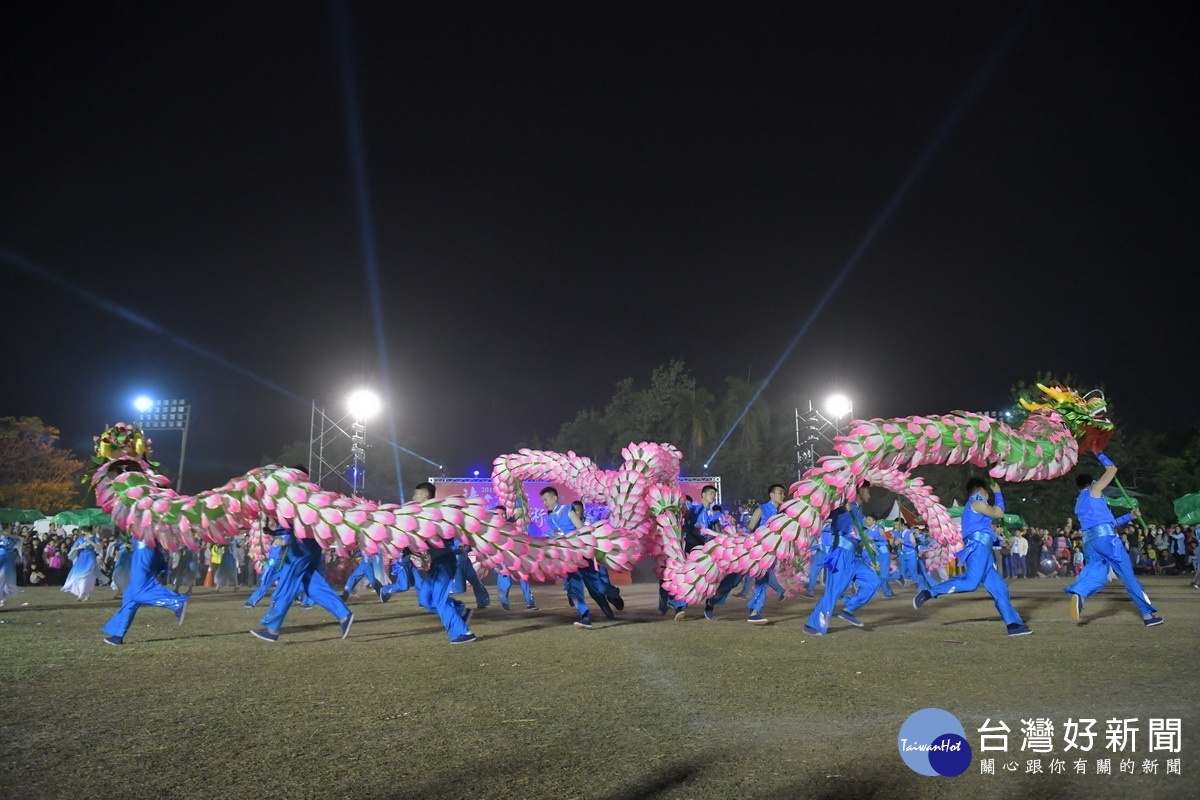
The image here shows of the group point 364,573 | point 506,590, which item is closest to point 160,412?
point 364,573

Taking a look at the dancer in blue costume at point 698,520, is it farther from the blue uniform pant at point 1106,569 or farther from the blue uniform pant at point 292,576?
the blue uniform pant at point 292,576

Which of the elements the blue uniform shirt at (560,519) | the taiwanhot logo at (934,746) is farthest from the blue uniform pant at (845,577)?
the taiwanhot logo at (934,746)

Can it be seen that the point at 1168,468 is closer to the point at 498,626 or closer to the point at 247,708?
the point at 498,626

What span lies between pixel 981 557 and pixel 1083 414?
6.89 ft

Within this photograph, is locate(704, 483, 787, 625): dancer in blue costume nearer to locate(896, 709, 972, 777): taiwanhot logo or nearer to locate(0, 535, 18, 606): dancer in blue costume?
locate(896, 709, 972, 777): taiwanhot logo

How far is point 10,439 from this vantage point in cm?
3978

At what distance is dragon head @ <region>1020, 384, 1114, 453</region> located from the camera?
8867mm

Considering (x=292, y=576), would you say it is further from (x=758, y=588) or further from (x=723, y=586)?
(x=758, y=588)

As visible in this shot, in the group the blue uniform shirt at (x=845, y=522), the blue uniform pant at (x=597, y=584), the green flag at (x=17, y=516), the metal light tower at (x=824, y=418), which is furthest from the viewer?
the metal light tower at (x=824, y=418)

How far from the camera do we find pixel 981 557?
8398 mm

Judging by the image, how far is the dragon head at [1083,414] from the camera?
887 cm

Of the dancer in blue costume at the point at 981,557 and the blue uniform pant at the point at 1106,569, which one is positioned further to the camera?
the blue uniform pant at the point at 1106,569

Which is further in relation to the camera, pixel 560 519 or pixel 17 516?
pixel 17 516

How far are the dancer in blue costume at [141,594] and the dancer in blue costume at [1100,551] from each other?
9.87m
